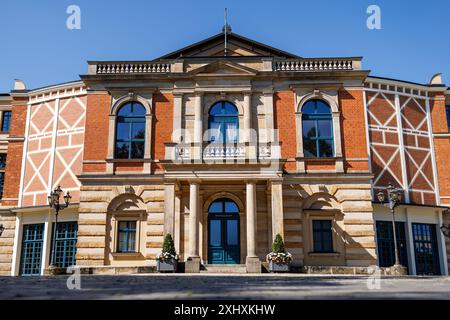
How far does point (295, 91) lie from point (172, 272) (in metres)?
10.7

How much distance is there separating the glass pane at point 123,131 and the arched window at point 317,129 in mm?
8772

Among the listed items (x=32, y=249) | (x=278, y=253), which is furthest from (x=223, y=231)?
(x=32, y=249)

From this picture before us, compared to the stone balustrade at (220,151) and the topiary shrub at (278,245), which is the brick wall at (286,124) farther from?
the topiary shrub at (278,245)

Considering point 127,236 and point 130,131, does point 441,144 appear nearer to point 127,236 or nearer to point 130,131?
point 130,131

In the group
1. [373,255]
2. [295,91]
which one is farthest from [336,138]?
[373,255]

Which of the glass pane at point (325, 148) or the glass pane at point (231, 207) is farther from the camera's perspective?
the glass pane at point (325, 148)

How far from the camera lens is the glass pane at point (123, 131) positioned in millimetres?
22547

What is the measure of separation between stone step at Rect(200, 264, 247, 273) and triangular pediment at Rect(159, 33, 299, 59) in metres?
12.0

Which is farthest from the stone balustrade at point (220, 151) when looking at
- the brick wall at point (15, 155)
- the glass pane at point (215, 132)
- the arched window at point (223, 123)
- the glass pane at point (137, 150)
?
the brick wall at point (15, 155)

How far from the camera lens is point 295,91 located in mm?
22625

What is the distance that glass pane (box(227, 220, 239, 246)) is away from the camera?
69.7ft

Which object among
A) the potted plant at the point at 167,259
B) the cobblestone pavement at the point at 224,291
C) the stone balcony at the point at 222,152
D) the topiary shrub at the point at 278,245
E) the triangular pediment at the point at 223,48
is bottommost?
the cobblestone pavement at the point at 224,291

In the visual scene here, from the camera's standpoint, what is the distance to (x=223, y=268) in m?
19.2

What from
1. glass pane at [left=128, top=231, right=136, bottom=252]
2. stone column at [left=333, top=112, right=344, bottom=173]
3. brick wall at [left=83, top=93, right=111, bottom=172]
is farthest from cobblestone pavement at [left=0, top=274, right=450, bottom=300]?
brick wall at [left=83, top=93, right=111, bottom=172]
